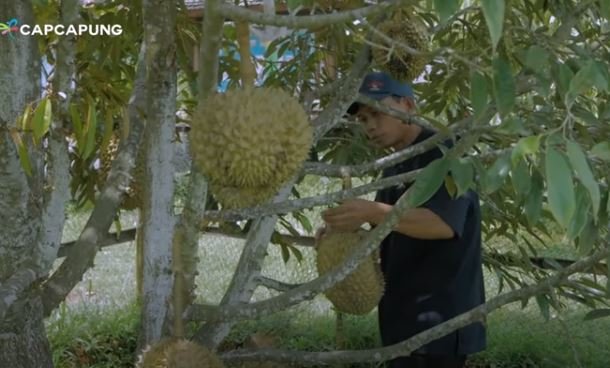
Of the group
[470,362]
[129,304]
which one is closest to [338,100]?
[470,362]

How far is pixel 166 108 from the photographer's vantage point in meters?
1.30

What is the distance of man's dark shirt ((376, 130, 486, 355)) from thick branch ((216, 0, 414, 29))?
3.16 ft

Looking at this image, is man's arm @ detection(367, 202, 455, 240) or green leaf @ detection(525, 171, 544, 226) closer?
green leaf @ detection(525, 171, 544, 226)

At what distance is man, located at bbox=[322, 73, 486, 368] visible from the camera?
2.03 m

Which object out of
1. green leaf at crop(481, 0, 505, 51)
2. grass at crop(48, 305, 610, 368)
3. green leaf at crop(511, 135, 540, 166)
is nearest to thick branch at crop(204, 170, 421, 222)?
green leaf at crop(511, 135, 540, 166)

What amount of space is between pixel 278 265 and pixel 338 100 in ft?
7.71

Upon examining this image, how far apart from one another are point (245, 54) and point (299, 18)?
8 cm

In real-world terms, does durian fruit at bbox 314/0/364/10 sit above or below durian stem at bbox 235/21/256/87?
above

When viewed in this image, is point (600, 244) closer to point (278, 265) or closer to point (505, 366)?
point (505, 366)

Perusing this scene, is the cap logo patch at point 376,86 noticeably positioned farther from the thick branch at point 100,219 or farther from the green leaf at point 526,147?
the green leaf at point 526,147

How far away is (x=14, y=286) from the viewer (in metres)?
1.36

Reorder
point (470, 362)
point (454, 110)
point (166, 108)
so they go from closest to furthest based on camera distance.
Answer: point (166, 108) → point (454, 110) → point (470, 362)

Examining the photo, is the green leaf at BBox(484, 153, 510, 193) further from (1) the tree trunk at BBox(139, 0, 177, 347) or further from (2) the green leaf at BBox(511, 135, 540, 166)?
(1) the tree trunk at BBox(139, 0, 177, 347)

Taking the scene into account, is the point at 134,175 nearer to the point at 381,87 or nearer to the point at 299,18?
the point at 381,87
